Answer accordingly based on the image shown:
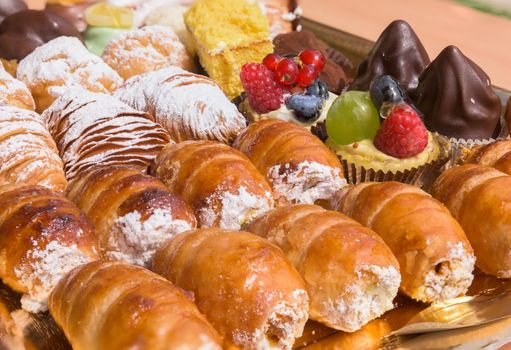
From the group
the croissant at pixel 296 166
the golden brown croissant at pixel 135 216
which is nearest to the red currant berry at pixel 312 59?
the croissant at pixel 296 166

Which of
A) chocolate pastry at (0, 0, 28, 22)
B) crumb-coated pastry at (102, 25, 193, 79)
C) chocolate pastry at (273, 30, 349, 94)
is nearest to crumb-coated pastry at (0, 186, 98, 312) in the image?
crumb-coated pastry at (102, 25, 193, 79)

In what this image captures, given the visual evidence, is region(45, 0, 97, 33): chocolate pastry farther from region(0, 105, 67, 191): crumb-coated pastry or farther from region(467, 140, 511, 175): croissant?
region(467, 140, 511, 175): croissant

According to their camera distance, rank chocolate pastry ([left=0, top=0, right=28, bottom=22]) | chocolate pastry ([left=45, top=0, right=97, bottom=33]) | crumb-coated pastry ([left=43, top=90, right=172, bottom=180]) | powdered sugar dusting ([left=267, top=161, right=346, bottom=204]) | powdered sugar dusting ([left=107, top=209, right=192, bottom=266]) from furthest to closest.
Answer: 1. chocolate pastry ([left=45, top=0, right=97, bottom=33])
2. chocolate pastry ([left=0, top=0, right=28, bottom=22])
3. crumb-coated pastry ([left=43, top=90, right=172, bottom=180])
4. powdered sugar dusting ([left=267, top=161, right=346, bottom=204])
5. powdered sugar dusting ([left=107, top=209, right=192, bottom=266])

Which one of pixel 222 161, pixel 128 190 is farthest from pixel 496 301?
pixel 128 190

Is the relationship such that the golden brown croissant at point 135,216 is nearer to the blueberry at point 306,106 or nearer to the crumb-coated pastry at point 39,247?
the crumb-coated pastry at point 39,247

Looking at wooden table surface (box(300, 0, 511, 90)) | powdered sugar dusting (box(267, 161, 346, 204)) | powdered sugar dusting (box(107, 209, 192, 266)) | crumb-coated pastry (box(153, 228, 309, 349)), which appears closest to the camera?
crumb-coated pastry (box(153, 228, 309, 349))

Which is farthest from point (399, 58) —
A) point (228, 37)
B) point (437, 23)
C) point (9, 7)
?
point (437, 23)

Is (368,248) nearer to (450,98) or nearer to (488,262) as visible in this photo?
(488,262)
